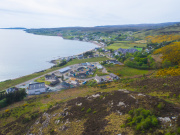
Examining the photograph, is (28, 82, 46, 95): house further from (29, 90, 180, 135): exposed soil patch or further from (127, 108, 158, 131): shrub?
(127, 108, 158, 131): shrub

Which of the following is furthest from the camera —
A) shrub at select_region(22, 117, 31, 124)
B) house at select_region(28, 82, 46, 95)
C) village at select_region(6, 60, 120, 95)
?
village at select_region(6, 60, 120, 95)

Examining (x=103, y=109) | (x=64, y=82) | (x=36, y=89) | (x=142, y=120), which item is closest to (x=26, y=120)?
(x=103, y=109)

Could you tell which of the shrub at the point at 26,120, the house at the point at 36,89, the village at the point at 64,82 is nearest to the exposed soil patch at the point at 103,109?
Answer: the shrub at the point at 26,120

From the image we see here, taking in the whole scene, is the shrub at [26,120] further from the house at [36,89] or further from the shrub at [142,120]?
the shrub at [142,120]

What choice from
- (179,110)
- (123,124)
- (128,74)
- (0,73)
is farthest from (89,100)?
(0,73)

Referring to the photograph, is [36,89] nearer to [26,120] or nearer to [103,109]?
[26,120]

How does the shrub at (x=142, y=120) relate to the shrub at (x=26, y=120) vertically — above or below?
above

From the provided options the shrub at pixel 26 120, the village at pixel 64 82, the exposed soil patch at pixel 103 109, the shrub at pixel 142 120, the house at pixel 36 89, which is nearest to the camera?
the shrub at pixel 142 120

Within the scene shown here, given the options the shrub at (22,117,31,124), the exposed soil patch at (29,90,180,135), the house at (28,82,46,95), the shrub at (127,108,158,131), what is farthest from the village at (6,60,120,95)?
the shrub at (127,108,158,131)

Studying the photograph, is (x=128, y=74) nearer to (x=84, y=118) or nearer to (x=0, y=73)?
(x=84, y=118)

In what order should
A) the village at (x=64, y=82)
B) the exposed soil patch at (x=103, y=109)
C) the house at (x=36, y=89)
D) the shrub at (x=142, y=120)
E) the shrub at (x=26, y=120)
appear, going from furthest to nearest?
the village at (x=64, y=82)
the house at (x=36, y=89)
the shrub at (x=26, y=120)
the exposed soil patch at (x=103, y=109)
the shrub at (x=142, y=120)

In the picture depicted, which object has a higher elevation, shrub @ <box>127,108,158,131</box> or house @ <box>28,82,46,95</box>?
shrub @ <box>127,108,158,131</box>

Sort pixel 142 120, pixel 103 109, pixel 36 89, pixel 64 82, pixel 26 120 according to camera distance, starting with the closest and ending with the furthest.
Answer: pixel 142 120
pixel 103 109
pixel 26 120
pixel 36 89
pixel 64 82
